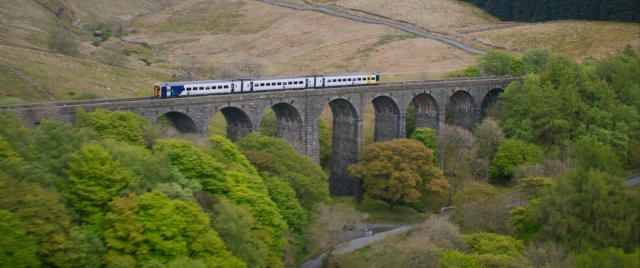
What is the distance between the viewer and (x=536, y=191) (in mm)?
54875

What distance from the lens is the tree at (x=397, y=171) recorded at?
61.4 metres

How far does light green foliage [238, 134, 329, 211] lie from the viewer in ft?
173

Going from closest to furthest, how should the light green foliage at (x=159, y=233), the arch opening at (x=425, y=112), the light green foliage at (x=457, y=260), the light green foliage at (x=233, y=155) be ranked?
the light green foliage at (x=159, y=233), the light green foliage at (x=457, y=260), the light green foliage at (x=233, y=155), the arch opening at (x=425, y=112)

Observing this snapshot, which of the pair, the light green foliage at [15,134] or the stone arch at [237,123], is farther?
the stone arch at [237,123]

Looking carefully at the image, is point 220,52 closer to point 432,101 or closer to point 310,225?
point 432,101

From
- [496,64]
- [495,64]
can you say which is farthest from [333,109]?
[496,64]

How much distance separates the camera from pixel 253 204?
1821 inches

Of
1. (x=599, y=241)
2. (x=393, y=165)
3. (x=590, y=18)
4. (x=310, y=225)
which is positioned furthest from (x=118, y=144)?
(x=590, y=18)

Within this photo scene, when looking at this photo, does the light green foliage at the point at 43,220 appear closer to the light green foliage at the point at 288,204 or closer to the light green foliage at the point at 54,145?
the light green foliage at the point at 54,145

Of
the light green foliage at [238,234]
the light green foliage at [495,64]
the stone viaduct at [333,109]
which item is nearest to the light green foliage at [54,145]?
the stone viaduct at [333,109]

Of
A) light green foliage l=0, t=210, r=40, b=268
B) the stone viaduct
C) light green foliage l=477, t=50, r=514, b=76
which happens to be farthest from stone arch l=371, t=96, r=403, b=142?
light green foliage l=0, t=210, r=40, b=268

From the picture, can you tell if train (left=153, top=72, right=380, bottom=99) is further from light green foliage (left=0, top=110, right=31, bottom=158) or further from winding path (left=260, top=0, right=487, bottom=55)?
winding path (left=260, top=0, right=487, bottom=55)

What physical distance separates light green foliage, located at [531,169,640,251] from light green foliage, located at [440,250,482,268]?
19.7ft

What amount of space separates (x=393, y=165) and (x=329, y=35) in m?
70.0
